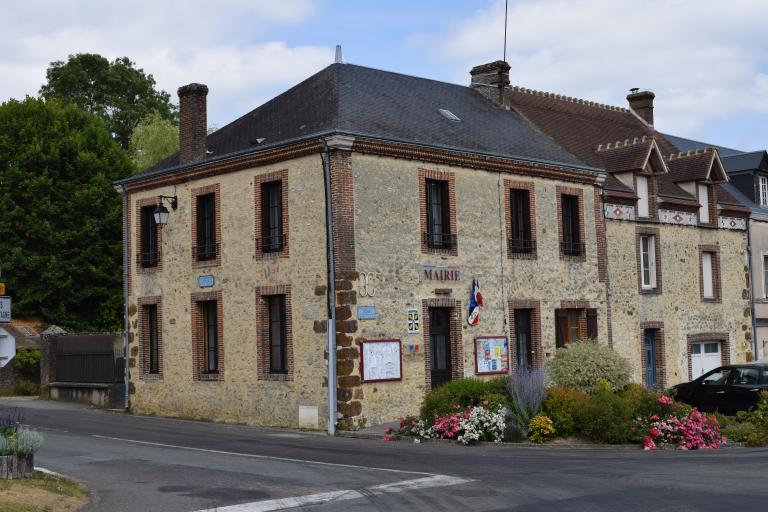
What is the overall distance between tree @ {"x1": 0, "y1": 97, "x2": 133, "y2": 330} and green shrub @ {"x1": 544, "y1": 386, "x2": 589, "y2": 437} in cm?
2449

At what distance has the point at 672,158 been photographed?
114 ft

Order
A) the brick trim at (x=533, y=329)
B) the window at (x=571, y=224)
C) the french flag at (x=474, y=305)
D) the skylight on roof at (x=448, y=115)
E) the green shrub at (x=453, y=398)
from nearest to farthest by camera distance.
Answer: the green shrub at (x=453, y=398)
the french flag at (x=474, y=305)
the brick trim at (x=533, y=329)
the skylight on roof at (x=448, y=115)
the window at (x=571, y=224)

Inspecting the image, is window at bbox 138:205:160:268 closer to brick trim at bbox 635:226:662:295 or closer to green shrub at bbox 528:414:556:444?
green shrub at bbox 528:414:556:444

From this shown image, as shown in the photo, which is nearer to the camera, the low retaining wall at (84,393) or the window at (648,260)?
the low retaining wall at (84,393)

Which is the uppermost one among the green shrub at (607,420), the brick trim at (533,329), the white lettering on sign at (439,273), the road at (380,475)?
the white lettering on sign at (439,273)

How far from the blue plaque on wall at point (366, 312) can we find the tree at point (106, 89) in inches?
1441

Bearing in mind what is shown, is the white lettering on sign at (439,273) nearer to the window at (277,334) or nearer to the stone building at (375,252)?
the stone building at (375,252)

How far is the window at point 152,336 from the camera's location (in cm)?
2842

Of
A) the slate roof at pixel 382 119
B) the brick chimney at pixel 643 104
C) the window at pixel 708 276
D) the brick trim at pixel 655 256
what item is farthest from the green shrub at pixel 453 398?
the brick chimney at pixel 643 104

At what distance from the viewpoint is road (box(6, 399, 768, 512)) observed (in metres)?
12.6

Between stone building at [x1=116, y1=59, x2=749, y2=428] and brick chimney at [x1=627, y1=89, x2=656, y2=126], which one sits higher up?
brick chimney at [x1=627, y1=89, x2=656, y2=126]

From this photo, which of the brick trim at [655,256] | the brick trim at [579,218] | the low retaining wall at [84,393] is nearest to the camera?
the brick trim at [579,218]

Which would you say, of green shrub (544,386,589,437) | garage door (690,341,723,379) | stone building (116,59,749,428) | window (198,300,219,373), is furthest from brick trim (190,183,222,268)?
garage door (690,341,723,379)

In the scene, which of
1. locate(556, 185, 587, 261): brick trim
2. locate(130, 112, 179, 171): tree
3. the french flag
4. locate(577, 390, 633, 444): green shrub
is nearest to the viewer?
locate(577, 390, 633, 444): green shrub
